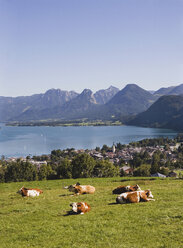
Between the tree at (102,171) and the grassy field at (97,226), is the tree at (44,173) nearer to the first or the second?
the tree at (102,171)

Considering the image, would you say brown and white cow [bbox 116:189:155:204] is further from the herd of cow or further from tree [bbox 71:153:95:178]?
tree [bbox 71:153:95:178]

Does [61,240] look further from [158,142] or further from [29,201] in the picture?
[158,142]

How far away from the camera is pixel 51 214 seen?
9.05 meters

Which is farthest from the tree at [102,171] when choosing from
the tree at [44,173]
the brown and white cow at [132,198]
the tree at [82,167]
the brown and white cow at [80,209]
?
the brown and white cow at [80,209]

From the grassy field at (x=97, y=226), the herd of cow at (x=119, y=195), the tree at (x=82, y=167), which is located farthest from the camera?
the tree at (x=82, y=167)

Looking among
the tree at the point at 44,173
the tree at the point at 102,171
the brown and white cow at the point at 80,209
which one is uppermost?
the brown and white cow at the point at 80,209

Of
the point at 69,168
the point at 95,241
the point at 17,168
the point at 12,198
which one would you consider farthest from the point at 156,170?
the point at 95,241

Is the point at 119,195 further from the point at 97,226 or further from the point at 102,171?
the point at 102,171

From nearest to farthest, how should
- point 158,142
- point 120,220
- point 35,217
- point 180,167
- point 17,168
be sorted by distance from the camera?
point 120,220 < point 35,217 < point 17,168 < point 180,167 < point 158,142

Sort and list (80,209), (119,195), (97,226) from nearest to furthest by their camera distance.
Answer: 1. (97,226)
2. (80,209)
3. (119,195)

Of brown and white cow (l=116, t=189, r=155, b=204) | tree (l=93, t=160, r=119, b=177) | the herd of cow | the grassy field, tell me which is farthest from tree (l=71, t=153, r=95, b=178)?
brown and white cow (l=116, t=189, r=155, b=204)


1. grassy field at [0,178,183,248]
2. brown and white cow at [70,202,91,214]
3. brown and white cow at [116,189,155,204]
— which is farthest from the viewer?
brown and white cow at [116,189,155,204]

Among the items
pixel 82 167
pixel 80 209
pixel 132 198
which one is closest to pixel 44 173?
pixel 82 167

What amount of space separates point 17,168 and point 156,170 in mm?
34747
